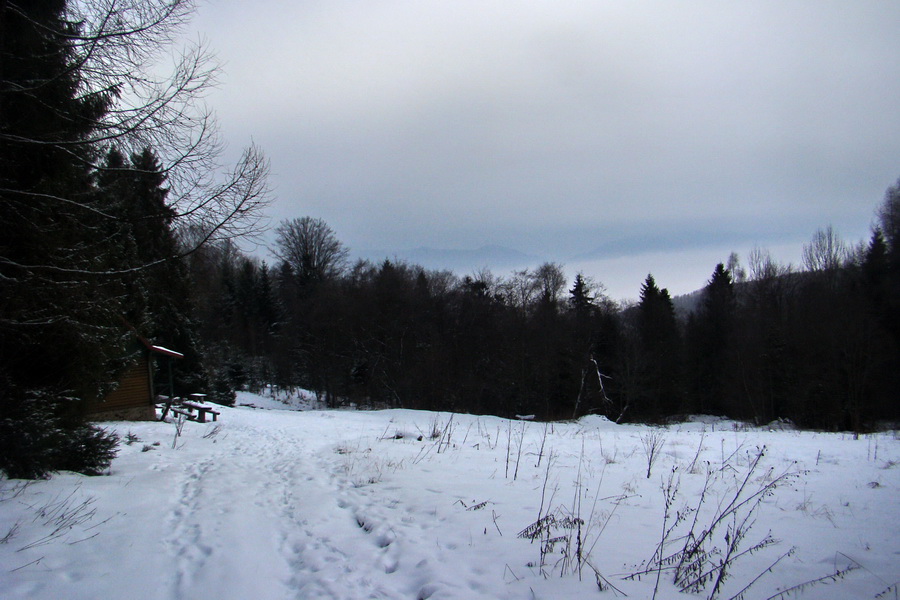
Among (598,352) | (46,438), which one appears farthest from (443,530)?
(598,352)

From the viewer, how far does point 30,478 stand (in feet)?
17.1

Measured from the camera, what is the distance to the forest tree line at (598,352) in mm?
26391

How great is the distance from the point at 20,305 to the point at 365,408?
31058 mm

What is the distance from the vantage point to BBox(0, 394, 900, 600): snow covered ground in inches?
124

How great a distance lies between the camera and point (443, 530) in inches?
162

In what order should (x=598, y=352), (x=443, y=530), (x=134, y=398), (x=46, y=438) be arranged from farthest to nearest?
(x=598, y=352)
(x=134, y=398)
(x=46, y=438)
(x=443, y=530)

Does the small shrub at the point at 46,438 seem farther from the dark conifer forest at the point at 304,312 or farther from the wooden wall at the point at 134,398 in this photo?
the wooden wall at the point at 134,398

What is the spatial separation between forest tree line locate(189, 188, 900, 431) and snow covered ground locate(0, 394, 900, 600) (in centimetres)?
2311

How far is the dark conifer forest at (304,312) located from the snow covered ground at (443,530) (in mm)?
1964

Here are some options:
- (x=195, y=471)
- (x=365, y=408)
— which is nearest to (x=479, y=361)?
(x=365, y=408)

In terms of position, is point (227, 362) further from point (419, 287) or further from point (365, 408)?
point (419, 287)

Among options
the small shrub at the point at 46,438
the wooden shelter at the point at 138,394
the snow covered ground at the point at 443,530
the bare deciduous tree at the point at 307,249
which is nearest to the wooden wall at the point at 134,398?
the wooden shelter at the point at 138,394

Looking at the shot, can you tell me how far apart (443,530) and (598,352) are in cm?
3837

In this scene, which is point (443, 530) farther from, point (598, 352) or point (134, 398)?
point (598, 352)
